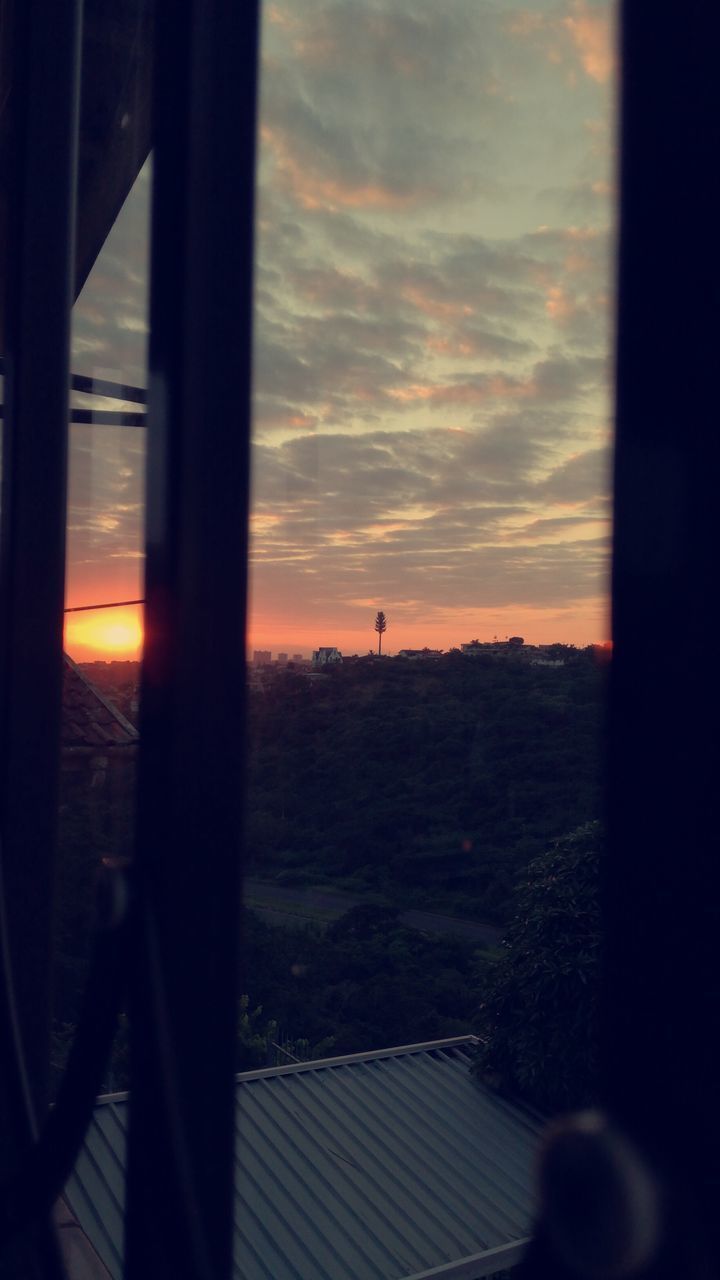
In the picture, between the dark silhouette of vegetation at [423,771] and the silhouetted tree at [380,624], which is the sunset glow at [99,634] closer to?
the dark silhouette of vegetation at [423,771]

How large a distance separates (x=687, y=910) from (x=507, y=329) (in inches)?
51.8

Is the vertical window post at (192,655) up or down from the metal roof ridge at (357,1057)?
up

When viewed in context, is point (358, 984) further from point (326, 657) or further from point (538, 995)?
point (326, 657)

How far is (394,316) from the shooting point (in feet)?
8.86

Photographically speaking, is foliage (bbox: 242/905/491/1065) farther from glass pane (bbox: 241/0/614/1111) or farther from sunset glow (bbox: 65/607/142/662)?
sunset glow (bbox: 65/607/142/662)

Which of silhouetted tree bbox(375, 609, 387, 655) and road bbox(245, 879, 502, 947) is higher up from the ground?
silhouetted tree bbox(375, 609, 387, 655)

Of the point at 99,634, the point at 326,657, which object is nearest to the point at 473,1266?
the point at 326,657

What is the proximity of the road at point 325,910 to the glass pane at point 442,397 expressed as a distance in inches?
102

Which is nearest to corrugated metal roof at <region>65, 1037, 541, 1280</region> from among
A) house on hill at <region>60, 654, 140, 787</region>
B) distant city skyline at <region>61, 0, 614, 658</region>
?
house on hill at <region>60, 654, 140, 787</region>

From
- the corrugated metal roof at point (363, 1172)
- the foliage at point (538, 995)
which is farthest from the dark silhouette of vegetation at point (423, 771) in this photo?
the corrugated metal roof at point (363, 1172)

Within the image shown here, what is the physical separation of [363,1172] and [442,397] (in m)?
4.92

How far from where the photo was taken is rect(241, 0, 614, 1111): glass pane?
841 millimetres

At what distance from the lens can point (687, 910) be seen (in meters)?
0.29

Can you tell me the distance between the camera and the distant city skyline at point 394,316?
1.09m
